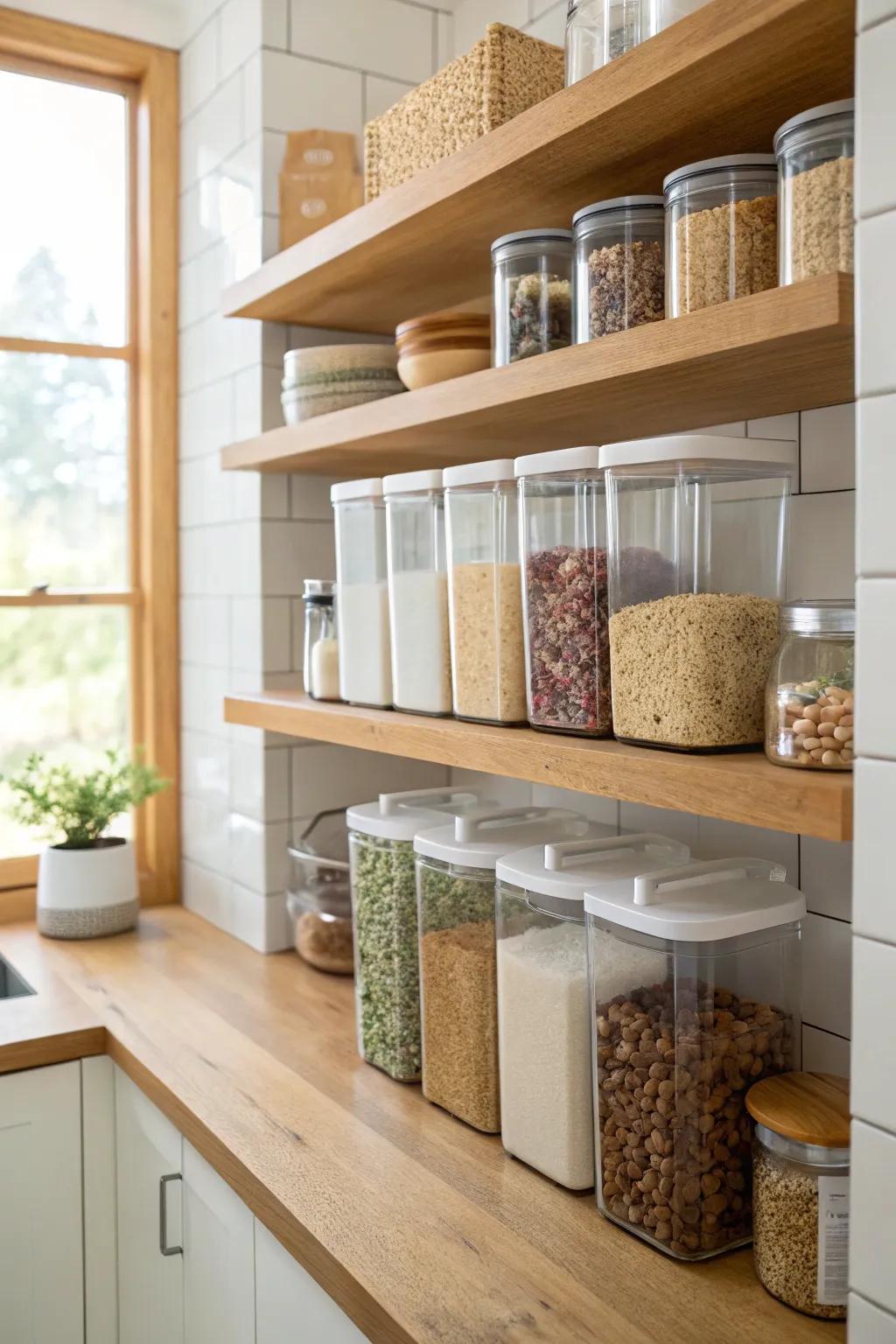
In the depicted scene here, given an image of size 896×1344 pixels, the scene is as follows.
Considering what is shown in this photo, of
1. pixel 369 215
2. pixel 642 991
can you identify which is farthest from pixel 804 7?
pixel 642 991

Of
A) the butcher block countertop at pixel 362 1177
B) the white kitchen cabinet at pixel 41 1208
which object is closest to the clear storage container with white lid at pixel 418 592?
the butcher block countertop at pixel 362 1177

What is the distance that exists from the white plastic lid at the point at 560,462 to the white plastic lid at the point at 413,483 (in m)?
0.19

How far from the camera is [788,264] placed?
0.96 metres

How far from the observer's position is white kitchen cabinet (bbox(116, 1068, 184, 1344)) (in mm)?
1538

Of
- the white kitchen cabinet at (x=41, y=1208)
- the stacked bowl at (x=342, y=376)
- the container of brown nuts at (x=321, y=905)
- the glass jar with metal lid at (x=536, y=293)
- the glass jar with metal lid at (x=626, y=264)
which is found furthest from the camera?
the container of brown nuts at (x=321, y=905)

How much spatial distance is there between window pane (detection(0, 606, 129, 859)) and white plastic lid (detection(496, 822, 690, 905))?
Answer: 1253mm

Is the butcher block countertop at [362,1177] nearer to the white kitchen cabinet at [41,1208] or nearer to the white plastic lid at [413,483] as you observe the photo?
the white kitchen cabinet at [41,1208]

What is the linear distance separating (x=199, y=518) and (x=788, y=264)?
1.49 metres

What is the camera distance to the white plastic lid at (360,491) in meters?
1.53

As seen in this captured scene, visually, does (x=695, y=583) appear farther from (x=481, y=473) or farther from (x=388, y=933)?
(x=388, y=933)

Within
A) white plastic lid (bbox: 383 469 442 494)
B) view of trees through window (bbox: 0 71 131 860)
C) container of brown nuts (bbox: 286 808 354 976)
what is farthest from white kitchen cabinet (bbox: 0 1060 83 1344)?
white plastic lid (bbox: 383 469 442 494)

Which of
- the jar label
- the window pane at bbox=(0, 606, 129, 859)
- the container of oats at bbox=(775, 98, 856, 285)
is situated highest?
the container of oats at bbox=(775, 98, 856, 285)

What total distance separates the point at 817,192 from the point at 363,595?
795mm

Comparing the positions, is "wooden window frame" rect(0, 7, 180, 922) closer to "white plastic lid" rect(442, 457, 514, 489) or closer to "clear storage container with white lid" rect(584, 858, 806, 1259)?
"white plastic lid" rect(442, 457, 514, 489)
